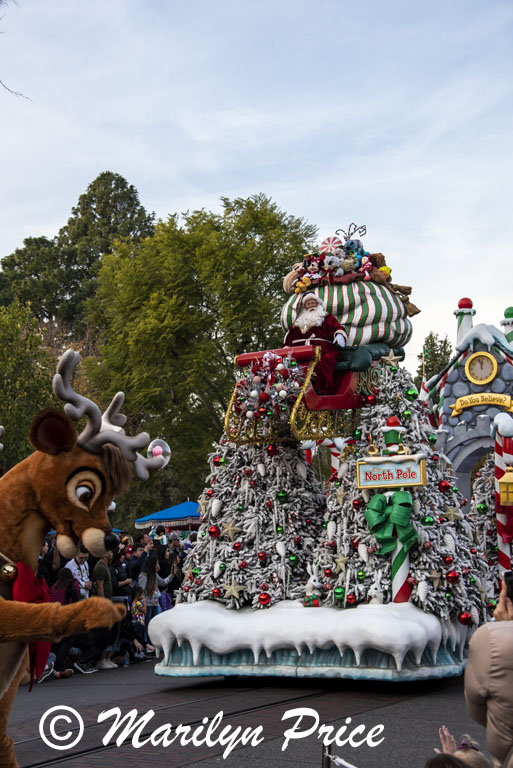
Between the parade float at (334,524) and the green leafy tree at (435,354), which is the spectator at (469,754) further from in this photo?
the green leafy tree at (435,354)

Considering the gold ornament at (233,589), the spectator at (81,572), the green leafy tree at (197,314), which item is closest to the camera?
the gold ornament at (233,589)

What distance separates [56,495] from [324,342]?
5.28m

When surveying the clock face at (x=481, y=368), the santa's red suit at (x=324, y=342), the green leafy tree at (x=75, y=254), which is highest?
the green leafy tree at (x=75, y=254)

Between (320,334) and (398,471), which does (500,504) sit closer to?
(398,471)

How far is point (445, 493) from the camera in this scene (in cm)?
1005

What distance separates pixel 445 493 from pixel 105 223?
36034 mm

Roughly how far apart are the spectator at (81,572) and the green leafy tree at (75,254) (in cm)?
2900

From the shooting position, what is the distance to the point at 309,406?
980 cm

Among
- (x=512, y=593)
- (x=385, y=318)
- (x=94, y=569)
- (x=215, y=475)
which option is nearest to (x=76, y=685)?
(x=94, y=569)

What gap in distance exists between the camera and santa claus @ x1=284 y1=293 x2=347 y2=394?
973 cm

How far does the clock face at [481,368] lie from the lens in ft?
46.1

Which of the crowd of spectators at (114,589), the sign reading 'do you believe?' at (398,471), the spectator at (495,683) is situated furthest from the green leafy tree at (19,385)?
the spectator at (495,683)

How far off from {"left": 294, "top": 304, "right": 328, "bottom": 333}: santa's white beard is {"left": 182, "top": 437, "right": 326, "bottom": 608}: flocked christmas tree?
138 centimetres

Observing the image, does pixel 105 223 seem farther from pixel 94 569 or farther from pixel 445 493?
pixel 445 493
